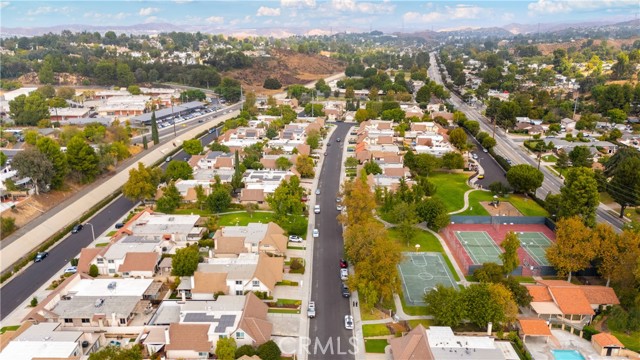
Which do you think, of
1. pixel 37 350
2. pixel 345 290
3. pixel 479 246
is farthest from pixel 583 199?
pixel 37 350

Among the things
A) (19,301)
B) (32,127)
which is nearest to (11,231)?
(19,301)

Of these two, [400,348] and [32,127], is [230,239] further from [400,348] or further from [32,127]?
[32,127]

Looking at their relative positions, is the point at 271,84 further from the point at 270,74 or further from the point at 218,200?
the point at 218,200

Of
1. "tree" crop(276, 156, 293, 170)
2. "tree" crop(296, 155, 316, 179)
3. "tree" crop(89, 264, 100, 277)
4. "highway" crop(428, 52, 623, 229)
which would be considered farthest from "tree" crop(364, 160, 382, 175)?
"tree" crop(89, 264, 100, 277)

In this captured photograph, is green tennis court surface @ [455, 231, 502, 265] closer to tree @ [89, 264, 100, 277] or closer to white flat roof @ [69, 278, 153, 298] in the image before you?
white flat roof @ [69, 278, 153, 298]

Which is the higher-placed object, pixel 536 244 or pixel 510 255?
pixel 510 255

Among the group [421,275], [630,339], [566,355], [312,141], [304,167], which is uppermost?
[312,141]
